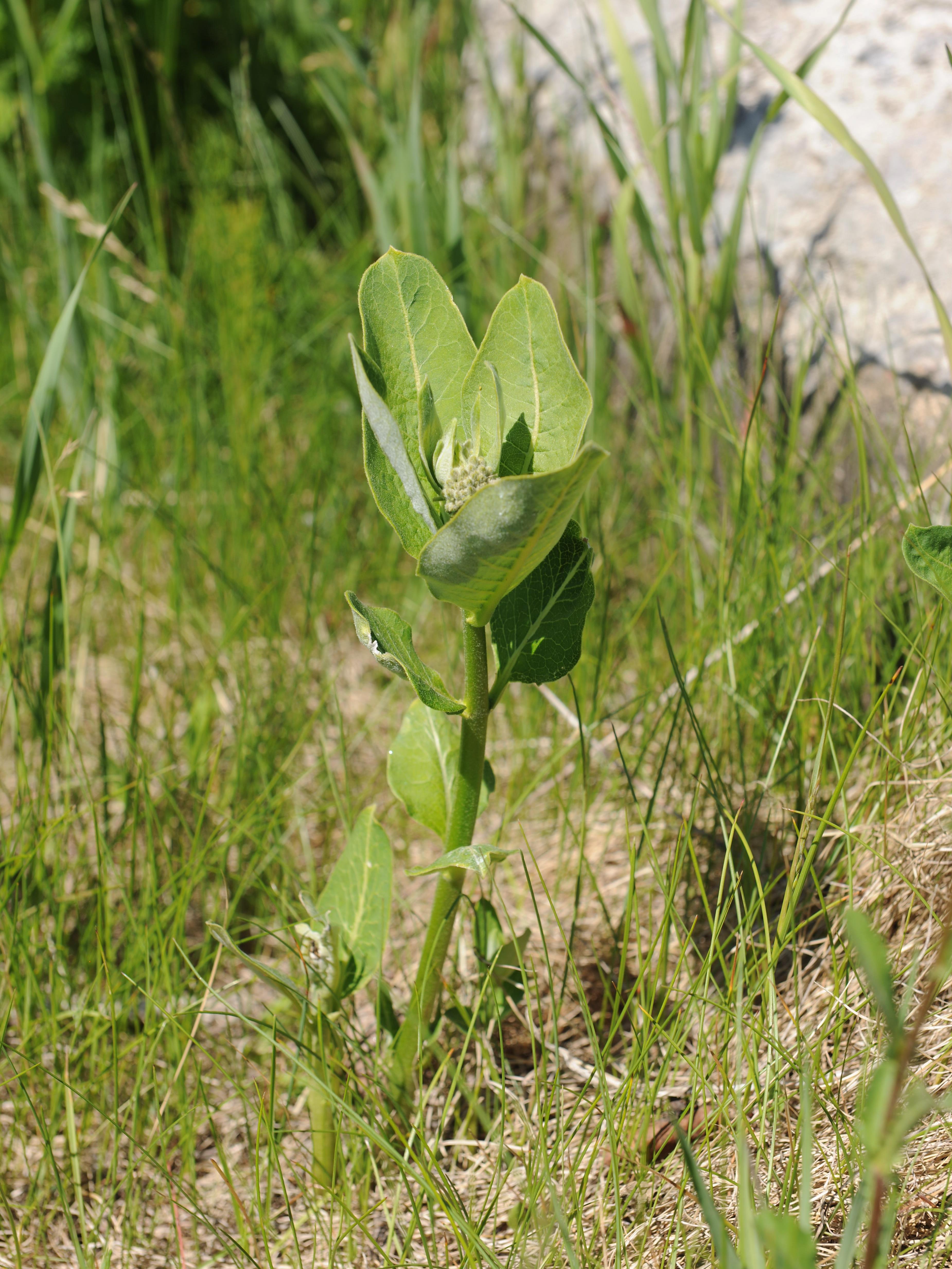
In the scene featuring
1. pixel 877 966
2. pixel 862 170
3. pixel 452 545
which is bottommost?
pixel 877 966

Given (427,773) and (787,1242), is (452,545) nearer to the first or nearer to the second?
(427,773)

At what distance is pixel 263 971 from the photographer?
0.90 metres

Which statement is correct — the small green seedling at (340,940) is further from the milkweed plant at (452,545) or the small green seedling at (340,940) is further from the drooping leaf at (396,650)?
the drooping leaf at (396,650)

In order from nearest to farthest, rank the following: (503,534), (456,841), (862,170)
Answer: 1. (503,534)
2. (456,841)
3. (862,170)

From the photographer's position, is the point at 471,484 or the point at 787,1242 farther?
the point at 471,484

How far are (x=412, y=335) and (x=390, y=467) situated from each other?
0.11 meters

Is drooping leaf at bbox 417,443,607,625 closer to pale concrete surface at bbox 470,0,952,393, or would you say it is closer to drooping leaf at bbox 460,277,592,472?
drooping leaf at bbox 460,277,592,472

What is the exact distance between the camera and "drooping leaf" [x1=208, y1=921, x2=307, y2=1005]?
2.81 ft

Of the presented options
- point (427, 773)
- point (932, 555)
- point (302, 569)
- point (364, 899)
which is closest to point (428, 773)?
point (427, 773)

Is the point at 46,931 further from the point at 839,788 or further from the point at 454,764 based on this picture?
the point at 839,788

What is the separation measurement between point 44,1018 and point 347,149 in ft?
8.17

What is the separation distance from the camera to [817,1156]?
0.90 metres

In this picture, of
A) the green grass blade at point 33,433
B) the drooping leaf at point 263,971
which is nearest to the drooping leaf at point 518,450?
the drooping leaf at point 263,971

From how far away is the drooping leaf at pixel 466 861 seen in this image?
30.6 inches
